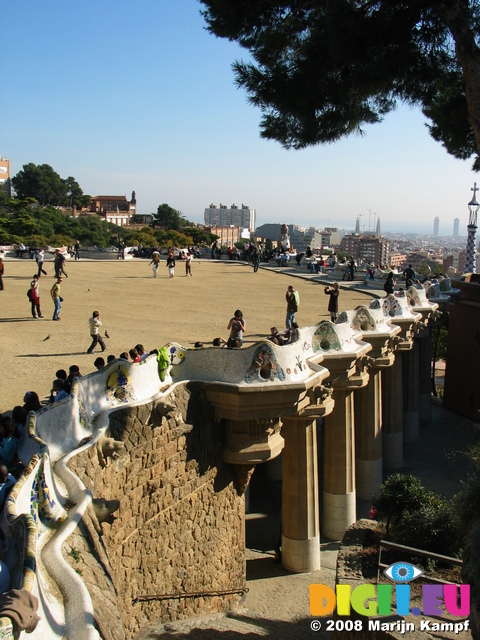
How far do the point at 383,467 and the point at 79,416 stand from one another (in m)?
12.2

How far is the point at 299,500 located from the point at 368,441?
4.41 metres

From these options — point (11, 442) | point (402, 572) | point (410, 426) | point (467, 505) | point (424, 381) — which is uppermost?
point (11, 442)

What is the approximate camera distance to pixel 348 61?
428 inches

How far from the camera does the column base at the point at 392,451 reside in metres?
17.2

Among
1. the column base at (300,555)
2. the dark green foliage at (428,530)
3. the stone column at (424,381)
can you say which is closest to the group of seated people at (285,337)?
the dark green foliage at (428,530)

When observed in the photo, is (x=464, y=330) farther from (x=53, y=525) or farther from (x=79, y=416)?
(x=53, y=525)

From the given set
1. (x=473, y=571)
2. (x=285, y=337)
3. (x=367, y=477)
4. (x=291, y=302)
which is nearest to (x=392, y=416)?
(x=367, y=477)

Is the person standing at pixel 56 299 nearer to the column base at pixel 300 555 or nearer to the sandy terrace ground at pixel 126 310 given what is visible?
the sandy terrace ground at pixel 126 310

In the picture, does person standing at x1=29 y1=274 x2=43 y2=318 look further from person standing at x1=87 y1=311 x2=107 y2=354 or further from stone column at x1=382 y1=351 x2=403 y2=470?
stone column at x1=382 y1=351 x2=403 y2=470

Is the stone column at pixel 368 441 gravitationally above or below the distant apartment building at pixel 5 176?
below

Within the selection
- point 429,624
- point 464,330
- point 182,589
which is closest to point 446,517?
point 429,624

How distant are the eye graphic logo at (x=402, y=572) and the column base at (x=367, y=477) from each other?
24.4 ft

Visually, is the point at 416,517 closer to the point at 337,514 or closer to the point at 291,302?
the point at 337,514

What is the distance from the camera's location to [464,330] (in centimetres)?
2112
